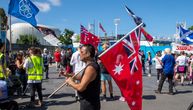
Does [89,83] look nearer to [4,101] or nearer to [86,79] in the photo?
[86,79]

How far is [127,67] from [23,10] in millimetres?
6854

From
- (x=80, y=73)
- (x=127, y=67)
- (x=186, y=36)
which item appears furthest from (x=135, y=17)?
(x=186, y=36)

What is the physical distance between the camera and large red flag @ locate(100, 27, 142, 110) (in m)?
5.91

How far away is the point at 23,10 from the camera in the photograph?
472 inches

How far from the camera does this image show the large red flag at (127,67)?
591 cm

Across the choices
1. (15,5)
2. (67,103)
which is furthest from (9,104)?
(15,5)

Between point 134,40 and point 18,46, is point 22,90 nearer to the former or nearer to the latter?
point 134,40

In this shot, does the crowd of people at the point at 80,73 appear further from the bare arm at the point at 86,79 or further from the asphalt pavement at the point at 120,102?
the asphalt pavement at the point at 120,102

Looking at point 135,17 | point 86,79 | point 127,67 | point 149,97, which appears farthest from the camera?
point 149,97

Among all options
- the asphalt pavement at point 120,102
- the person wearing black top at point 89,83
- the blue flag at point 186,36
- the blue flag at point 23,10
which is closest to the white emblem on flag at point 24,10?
the blue flag at point 23,10

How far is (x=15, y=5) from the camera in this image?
39.2ft

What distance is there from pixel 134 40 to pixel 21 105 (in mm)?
4902

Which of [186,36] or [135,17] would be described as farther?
[186,36]

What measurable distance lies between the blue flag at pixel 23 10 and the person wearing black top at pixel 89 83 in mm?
7322
